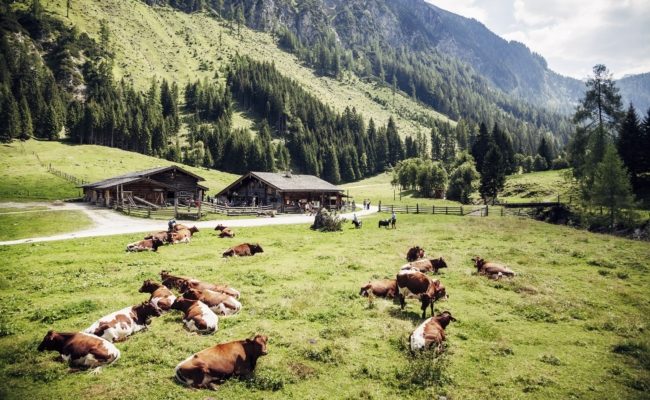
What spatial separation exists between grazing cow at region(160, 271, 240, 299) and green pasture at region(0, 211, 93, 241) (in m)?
19.8

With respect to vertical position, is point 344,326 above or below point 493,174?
below

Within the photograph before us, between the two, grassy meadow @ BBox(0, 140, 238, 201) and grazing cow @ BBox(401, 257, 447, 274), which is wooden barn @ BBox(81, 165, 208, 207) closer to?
grassy meadow @ BBox(0, 140, 238, 201)

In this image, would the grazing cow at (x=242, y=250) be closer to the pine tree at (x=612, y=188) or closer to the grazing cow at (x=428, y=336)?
the grazing cow at (x=428, y=336)

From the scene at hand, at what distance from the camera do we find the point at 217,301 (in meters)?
11.6

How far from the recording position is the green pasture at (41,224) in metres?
27.1

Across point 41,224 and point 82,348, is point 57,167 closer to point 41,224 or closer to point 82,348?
point 41,224

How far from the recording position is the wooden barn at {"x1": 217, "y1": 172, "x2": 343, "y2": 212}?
181 feet

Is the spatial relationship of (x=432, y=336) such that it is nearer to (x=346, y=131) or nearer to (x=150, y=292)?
(x=150, y=292)

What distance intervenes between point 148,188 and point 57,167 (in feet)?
129

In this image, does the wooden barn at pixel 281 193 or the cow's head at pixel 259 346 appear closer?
the cow's head at pixel 259 346

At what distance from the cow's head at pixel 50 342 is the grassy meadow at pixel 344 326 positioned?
0.26 m

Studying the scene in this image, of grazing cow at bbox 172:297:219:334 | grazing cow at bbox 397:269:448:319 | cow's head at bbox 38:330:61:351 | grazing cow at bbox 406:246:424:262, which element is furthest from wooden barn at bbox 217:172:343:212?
cow's head at bbox 38:330:61:351

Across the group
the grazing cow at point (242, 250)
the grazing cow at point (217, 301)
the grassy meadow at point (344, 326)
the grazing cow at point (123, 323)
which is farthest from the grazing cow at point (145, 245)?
the grazing cow at point (123, 323)

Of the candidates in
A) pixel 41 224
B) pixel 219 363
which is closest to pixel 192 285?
pixel 219 363
